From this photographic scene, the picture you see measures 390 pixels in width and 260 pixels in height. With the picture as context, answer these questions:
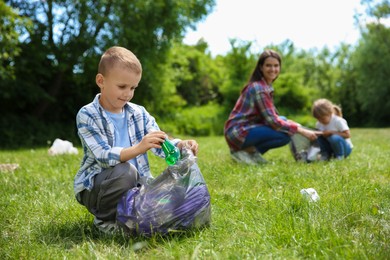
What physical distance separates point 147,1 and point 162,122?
6.69 metres

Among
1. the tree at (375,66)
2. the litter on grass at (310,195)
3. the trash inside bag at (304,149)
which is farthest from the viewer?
the tree at (375,66)

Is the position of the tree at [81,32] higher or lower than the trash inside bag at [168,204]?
higher

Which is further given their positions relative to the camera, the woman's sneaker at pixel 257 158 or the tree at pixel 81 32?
the tree at pixel 81 32

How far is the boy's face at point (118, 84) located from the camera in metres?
2.69

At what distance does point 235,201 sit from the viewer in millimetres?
3283

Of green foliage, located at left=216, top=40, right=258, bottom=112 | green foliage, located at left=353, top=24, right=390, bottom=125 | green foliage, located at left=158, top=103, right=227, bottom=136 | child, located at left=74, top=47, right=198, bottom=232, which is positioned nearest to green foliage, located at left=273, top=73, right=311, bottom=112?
green foliage, located at left=216, top=40, right=258, bottom=112

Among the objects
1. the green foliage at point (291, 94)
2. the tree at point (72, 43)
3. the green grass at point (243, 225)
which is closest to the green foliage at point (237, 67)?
the green foliage at point (291, 94)

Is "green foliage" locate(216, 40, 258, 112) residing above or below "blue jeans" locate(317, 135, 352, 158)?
above

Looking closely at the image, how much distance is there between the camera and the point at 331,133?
5965mm

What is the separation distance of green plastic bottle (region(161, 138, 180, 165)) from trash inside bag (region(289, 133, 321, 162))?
3448mm

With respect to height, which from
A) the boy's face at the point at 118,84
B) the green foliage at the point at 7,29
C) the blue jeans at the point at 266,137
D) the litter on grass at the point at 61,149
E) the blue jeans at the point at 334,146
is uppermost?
the green foliage at the point at 7,29

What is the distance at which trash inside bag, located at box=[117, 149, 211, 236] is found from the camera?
248 centimetres

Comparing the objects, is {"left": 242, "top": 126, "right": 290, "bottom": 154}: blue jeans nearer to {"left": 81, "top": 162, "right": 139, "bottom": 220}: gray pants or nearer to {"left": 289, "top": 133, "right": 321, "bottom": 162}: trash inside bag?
{"left": 289, "top": 133, "right": 321, "bottom": 162}: trash inside bag

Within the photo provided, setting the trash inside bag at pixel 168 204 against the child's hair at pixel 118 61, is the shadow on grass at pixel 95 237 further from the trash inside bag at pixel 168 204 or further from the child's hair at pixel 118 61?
the child's hair at pixel 118 61
